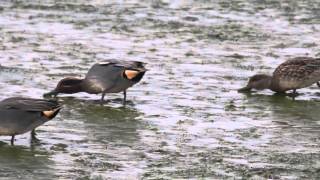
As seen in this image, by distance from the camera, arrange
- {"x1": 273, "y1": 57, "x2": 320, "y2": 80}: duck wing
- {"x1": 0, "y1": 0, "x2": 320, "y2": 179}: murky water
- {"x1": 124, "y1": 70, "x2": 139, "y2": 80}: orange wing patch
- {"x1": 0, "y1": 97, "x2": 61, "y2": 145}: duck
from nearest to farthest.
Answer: {"x1": 0, "y1": 0, "x2": 320, "y2": 179}: murky water, {"x1": 0, "y1": 97, "x2": 61, "y2": 145}: duck, {"x1": 124, "y1": 70, "x2": 139, "y2": 80}: orange wing patch, {"x1": 273, "y1": 57, "x2": 320, "y2": 80}: duck wing

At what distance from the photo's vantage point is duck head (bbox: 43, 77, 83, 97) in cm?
1220

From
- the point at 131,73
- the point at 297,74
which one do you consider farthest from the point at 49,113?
the point at 297,74

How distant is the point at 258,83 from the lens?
13055 mm

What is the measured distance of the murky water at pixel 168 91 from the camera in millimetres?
8906

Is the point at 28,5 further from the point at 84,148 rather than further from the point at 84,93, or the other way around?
the point at 84,148

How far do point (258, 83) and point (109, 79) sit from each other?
2.15m

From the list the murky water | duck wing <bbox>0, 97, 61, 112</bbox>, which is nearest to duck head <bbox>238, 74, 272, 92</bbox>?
the murky water

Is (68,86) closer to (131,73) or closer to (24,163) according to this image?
(131,73)

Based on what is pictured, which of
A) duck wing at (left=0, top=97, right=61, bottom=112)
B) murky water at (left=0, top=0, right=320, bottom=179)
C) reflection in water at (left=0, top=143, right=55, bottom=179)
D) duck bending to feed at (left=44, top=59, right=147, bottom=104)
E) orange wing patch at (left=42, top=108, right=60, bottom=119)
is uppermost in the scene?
duck wing at (left=0, top=97, right=61, bottom=112)

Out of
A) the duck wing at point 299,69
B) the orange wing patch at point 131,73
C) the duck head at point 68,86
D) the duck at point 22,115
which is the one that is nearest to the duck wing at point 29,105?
the duck at point 22,115

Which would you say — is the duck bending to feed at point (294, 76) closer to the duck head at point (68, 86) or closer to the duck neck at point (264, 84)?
the duck neck at point (264, 84)

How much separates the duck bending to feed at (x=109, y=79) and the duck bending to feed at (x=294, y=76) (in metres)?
1.88

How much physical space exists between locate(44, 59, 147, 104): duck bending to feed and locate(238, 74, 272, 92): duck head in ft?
5.72

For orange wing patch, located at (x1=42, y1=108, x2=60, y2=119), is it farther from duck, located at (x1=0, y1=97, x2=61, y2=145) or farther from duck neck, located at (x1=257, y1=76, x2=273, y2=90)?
duck neck, located at (x1=257, y1=76, x2=273, y2=90)
